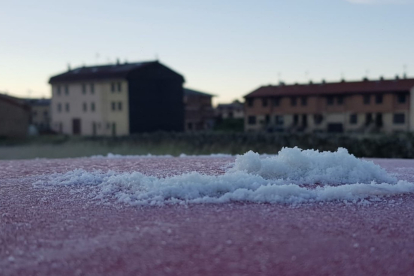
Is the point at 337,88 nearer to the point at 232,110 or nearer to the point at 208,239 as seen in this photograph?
the point at 232,110

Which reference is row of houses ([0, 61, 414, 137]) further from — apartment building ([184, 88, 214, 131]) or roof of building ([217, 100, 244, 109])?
roof of building ([217, 100, 244, 109])

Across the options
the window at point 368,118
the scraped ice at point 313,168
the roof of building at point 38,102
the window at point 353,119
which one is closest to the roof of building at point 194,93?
the window at point 353,119

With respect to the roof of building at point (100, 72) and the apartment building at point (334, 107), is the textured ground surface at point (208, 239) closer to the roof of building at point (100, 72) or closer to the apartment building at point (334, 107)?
the roof of building at point (100, 72)

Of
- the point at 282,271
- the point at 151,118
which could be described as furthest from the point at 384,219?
the point at 151,118

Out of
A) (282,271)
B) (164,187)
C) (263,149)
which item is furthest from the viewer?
(263,149)

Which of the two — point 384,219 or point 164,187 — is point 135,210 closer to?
point 164,187
